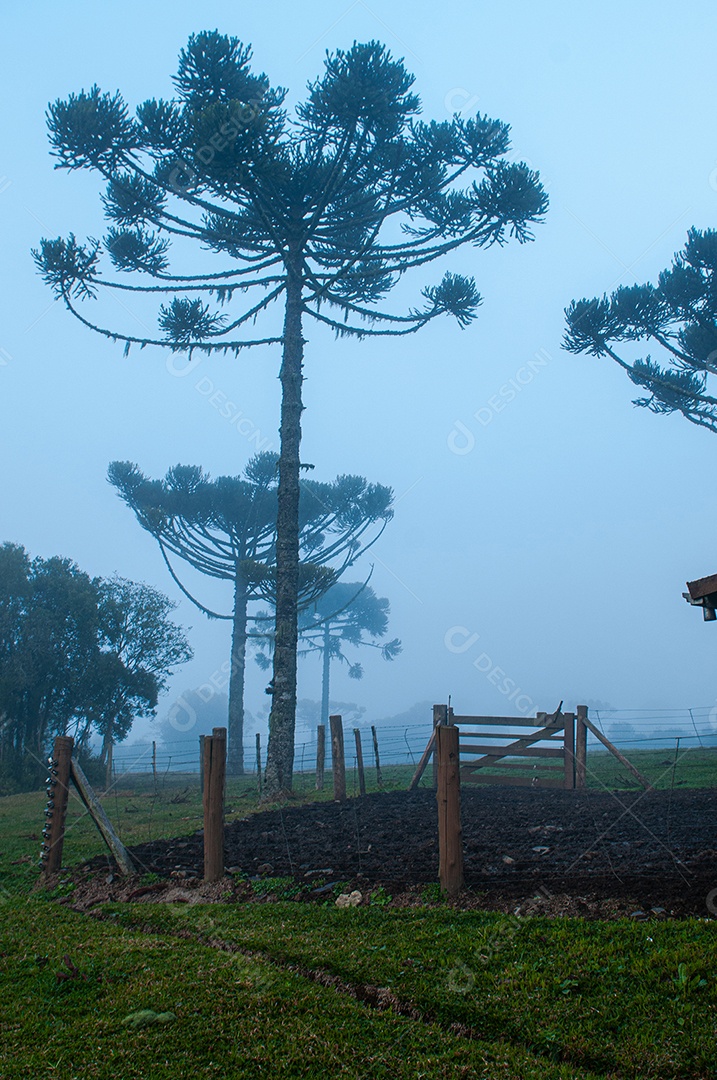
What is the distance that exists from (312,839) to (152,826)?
15.8 feet

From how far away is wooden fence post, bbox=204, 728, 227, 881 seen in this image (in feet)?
29.6

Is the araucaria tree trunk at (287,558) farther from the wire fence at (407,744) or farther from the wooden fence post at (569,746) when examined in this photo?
the wooden fence post at (569,746)

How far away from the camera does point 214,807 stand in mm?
9258

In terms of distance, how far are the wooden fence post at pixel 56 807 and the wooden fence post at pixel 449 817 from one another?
5.34 metres

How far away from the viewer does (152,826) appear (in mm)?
14305

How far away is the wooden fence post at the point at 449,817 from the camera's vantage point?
7.48 meters

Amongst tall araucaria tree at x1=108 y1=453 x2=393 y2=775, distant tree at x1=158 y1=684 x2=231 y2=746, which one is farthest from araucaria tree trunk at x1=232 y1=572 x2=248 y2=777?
distant tree at x1=158 y1=684 x2=231 y2=746

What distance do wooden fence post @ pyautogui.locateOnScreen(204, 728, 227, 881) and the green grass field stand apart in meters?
1.64

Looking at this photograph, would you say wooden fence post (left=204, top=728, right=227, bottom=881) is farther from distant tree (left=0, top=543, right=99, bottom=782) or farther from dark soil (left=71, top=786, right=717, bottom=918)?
distant tree (left=0, top=543, right=99, bottom=782)

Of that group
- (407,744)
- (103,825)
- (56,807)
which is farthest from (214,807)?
(407,744)

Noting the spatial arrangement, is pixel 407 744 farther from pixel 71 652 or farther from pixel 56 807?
pixel 71 652

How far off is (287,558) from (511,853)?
40.2 feet

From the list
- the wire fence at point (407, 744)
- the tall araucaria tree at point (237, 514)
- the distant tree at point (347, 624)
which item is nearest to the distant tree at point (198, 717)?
the wire fence at point (407, 744)

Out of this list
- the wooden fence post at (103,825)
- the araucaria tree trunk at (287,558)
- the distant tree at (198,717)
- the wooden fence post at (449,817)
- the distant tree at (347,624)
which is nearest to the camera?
the wooden fence post at (449,817)
